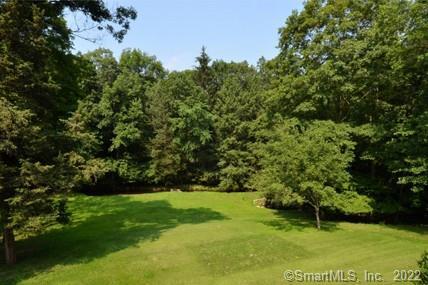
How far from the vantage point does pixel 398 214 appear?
67.3 feet

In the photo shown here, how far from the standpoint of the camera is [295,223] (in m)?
18.3

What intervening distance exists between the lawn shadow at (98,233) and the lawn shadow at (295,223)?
347cm

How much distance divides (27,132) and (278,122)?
16725mm

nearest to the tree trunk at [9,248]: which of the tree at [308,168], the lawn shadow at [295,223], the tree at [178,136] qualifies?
the tree at [308,168]

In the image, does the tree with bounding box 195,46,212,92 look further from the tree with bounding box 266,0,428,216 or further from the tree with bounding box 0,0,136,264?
the tree with bounding box 0,0,136,264

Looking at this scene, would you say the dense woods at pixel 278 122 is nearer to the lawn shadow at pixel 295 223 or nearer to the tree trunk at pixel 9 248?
the tree trunk at pixel 9 248

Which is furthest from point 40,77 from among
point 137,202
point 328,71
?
point 137,202

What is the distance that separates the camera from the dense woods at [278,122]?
11.2 m

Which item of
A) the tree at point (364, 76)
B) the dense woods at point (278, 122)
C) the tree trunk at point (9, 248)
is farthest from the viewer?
the tree at point (364, 76)

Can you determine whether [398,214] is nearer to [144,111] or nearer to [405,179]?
[405,179]

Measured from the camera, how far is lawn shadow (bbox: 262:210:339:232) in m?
16.9

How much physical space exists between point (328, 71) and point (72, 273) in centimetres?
1625

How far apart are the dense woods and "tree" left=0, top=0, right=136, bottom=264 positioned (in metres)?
0.04

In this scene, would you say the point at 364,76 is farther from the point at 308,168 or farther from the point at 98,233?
the point at 98,233
